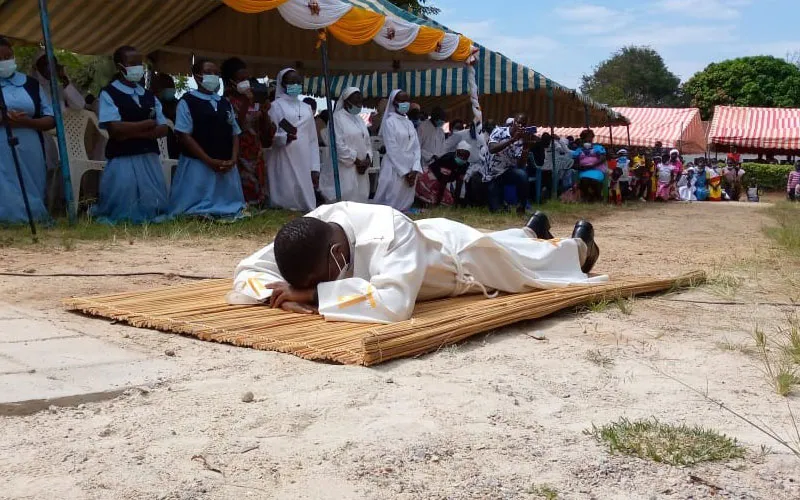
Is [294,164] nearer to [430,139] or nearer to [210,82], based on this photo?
[210,82]

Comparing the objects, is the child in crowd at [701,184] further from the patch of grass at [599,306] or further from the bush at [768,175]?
the patch of grass at [599,306]

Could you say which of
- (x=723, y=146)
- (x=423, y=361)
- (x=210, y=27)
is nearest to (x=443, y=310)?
(x=423, y=361)

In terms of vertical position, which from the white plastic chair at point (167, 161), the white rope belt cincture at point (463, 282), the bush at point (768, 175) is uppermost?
the white plastic chair at point (167, 161)

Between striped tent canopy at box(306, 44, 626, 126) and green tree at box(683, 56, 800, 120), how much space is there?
24.0m

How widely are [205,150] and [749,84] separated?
39686 millimetres

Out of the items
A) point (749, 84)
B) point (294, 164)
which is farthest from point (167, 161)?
point (749, 84)

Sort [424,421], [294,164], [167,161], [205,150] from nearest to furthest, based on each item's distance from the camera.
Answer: [424,421] < [205,150] < [167,161] < [294,164]

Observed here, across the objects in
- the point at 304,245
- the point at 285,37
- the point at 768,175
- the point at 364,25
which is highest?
the point at 285,37

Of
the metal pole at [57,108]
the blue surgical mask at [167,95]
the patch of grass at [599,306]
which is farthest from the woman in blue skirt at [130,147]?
the patch of grass at [599,306]

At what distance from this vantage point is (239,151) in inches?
352

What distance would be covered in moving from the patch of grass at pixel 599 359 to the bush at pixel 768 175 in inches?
1246

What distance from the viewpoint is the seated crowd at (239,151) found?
7.30m

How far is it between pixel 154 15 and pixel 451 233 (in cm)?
750

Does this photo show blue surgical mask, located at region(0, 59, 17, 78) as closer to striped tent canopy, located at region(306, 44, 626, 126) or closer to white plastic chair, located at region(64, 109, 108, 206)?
white plastic chair, located at region(64, 109, 108, 206)
